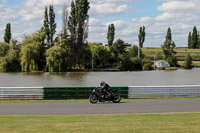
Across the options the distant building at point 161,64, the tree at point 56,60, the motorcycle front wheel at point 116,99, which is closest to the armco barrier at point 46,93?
the motorcycle front wheel at point 116,99

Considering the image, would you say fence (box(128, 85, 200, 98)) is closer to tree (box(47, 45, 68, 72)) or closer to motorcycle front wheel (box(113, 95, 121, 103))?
motorcycle front wheel (box(113, 95, 121, 103))

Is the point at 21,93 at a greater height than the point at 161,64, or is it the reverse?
the point at 161,64

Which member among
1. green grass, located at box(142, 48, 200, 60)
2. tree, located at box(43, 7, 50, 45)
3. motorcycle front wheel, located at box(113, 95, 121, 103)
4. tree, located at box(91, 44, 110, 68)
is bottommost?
motorcycle front wheel, located at box(113, 95, 121, 103)

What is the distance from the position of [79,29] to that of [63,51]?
44.6 feet

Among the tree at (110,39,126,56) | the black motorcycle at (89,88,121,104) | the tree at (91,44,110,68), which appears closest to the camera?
the black motorcycle at (89,88,121,104)

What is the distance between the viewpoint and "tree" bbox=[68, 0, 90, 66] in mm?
93188

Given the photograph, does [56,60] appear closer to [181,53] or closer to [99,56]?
[99,56]

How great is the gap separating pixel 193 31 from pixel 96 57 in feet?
190

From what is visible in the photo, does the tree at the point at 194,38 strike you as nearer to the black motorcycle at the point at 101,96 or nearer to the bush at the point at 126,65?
the bush at the point at 126,65

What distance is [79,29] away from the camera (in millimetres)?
94312

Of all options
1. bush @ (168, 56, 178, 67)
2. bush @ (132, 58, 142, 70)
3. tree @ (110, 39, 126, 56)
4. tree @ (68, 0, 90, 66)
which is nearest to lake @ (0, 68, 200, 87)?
tree @ (68, 0, 90, 66)

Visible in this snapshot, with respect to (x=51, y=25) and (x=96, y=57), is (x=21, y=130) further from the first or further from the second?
(x=96, y=57)

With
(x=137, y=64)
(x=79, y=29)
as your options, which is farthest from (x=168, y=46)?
(x=79, y=29)

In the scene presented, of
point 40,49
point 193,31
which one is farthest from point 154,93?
point 193,31
